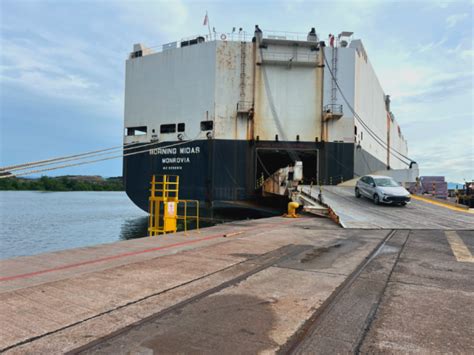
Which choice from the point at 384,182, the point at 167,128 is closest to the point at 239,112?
the point at 167,128

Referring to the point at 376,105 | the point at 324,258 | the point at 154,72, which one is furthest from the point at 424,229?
the point at 376,105

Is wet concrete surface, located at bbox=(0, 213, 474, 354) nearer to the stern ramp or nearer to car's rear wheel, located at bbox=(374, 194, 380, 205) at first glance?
the stern ramp

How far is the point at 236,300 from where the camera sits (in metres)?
4.25

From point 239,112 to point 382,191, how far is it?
10.1 metres

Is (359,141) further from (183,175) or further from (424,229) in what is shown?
(424,229)

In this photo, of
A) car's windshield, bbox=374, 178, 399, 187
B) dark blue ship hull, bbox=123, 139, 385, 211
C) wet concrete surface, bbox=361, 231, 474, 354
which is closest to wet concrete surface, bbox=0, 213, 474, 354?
wet concrete surface, bbox=361, 231, 474, 354

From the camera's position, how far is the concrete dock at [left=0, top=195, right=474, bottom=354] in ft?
10.2

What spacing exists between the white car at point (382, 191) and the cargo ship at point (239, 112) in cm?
500

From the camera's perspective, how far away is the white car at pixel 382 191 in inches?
653

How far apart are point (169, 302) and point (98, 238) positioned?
16609 mm

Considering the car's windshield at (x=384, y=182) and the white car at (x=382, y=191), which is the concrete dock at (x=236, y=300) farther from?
the car's windshield at (x=384, y=182)

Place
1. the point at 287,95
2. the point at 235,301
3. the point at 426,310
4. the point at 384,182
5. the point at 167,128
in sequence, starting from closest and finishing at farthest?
the point at 426,310 → the point at 235,301 → the point at 384,182 → the point at 287,95 → the point at 167,128

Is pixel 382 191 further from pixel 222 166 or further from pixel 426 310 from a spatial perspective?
pixel 426 310

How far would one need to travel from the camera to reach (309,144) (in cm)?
2330
